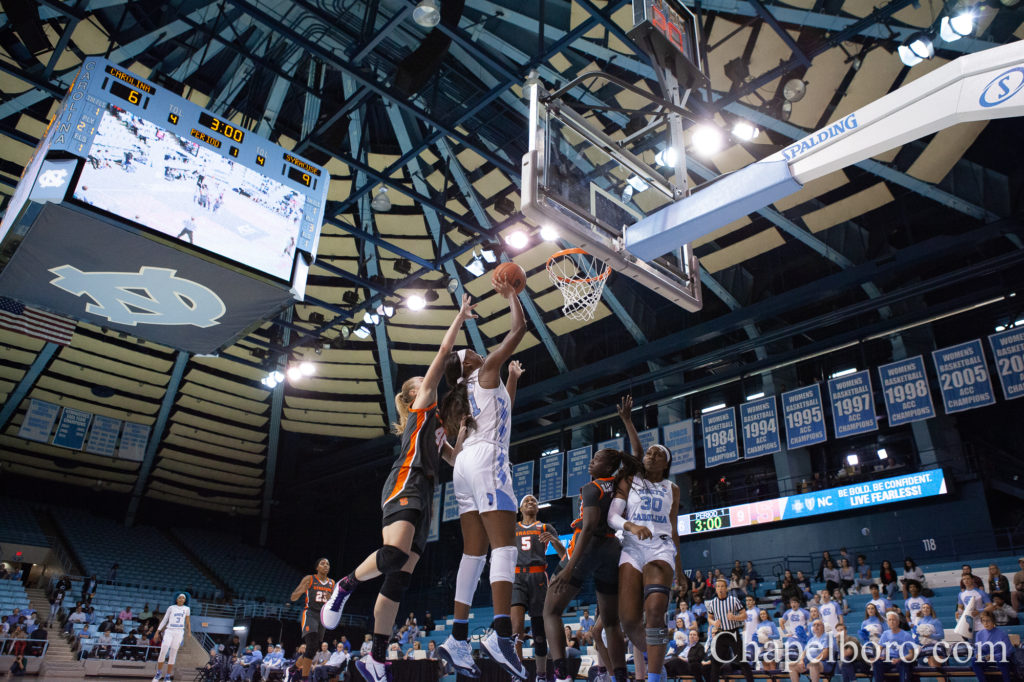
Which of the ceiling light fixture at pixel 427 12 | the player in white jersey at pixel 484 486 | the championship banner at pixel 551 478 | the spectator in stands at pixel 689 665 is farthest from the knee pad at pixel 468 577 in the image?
the championship banner at pixel 551 478

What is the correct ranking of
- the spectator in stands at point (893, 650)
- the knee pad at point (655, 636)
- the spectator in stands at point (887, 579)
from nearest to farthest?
the knee pad at point (655, 636) < the spectator in stands at point (893, 650) < the spectator in stands at point (887, 579)

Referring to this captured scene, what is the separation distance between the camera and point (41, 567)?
2633 centimetres

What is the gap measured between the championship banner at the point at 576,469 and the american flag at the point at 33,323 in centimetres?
1285

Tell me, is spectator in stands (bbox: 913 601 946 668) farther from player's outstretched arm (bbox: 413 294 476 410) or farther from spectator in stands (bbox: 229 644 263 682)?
spectator in stands (bbox: 229 644 263 682)

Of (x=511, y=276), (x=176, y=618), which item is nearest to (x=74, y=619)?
(x=176, y=618)

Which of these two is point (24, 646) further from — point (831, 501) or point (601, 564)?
point (831, 501)

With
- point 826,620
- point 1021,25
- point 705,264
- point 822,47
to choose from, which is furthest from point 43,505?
point 1021,25

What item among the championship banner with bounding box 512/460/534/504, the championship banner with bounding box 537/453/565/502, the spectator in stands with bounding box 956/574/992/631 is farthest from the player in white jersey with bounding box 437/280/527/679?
the championship banner with bounding box 512/460/534/504

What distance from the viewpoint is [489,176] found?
16.4 metres

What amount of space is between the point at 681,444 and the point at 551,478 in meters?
3.84

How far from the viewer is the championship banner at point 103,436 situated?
2442cm

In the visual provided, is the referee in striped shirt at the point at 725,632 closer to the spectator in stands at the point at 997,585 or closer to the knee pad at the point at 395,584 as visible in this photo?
the spectator in stands at the point at 997,585

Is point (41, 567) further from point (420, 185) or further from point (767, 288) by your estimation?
point (767, 288)

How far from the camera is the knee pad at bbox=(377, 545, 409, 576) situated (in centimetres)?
425
